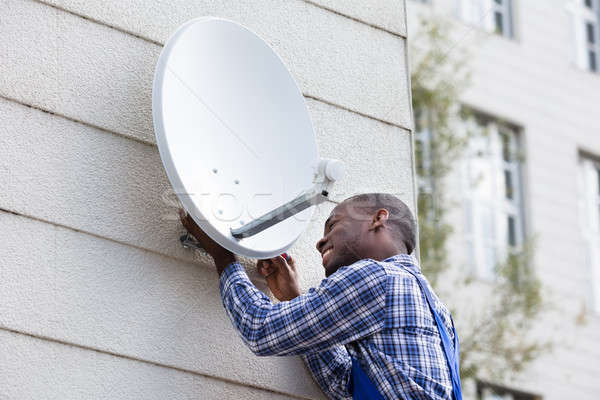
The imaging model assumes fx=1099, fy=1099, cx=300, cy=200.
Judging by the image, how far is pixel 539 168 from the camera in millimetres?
12883

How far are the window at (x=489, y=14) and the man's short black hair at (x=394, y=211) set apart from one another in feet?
30.4

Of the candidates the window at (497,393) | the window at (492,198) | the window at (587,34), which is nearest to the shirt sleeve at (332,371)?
the window at (497,393)

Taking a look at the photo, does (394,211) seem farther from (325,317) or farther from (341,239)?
(325,317)

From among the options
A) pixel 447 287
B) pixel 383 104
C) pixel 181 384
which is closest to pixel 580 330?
pixel 447 287

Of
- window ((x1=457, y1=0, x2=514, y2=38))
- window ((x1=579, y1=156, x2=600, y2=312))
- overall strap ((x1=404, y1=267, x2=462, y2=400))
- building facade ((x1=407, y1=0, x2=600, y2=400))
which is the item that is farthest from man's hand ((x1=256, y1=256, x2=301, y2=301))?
window ((x1=579, y1=156, x2=600, y2=312))

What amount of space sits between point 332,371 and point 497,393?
7649mm

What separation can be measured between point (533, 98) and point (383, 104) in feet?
30.2

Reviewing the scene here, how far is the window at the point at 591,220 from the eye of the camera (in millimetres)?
12906

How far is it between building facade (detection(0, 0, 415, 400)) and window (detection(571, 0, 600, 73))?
35.6 ft

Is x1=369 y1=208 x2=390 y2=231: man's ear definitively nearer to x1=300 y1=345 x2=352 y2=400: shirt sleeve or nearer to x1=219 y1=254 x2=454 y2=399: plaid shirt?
x1=219 y1=254 x2=454 y2=399: plaid shirt

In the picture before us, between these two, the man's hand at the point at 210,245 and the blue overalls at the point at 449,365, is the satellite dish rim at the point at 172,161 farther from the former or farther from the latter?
the blue overalls at the point at 449,365

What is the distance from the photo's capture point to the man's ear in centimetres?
366

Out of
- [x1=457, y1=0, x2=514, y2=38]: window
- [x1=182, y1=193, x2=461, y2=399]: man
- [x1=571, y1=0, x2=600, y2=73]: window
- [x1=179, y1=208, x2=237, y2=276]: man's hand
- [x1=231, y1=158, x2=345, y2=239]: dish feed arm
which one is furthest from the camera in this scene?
[x1=571, y1=0, x2=600, y2=73]: window

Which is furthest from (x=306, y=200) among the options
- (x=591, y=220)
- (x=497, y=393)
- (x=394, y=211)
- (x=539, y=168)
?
(x=591, y=220)
